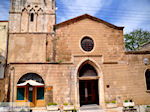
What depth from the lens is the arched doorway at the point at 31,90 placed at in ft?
41.0

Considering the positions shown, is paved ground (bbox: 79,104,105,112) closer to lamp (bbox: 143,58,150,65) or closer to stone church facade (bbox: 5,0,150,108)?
stone church facade (bbox: 5,0,150,108)

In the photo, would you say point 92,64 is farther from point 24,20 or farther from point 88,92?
point 24,20

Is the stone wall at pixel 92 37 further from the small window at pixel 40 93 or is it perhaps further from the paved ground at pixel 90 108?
the paved ground at pixel 90 108

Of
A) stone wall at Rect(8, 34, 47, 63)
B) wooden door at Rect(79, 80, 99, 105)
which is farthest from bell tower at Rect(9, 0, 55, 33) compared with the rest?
wooden door at Rect(79, 80, 99, 105)

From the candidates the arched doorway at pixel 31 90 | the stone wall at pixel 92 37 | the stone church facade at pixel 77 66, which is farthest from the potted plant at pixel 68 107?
the stone wall at pixel 92 37

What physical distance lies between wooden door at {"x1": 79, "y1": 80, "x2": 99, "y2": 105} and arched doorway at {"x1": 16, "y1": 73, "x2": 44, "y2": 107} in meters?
4.03

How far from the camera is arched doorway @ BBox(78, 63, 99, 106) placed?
46.4 ft

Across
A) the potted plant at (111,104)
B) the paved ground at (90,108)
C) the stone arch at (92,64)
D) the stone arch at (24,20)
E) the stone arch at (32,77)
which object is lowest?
the paved ground at (90,108)

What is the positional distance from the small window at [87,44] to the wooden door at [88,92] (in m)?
3.36

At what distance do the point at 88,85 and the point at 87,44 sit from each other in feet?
13.9

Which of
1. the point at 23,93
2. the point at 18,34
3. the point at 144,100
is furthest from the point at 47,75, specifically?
the point at 144,100

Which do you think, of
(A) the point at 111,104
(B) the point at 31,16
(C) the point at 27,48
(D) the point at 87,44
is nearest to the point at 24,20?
(B) the point at 31,16

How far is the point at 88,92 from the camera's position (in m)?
14.7

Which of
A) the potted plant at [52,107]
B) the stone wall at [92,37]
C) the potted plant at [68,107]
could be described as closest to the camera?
the potted plant at [68,107]
